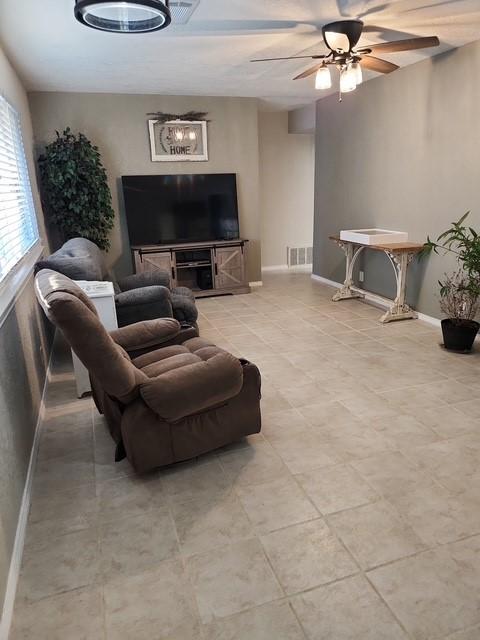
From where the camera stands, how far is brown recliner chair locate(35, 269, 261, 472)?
181 centimetres

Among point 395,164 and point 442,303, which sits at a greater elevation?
point 395,164

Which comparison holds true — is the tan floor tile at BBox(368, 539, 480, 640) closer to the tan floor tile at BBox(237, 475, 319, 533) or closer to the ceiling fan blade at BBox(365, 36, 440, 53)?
the tan floor tile at BBox(237, 475, 319, 533)

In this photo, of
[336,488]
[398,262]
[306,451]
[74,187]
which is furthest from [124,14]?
[398,262]

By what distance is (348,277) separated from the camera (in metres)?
5.29

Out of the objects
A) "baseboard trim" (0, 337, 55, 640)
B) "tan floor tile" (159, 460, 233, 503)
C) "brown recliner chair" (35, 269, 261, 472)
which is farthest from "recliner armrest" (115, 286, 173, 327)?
"tan floor tile" (159, 460, 233, 503)

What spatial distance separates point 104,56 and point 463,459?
3.94 meters

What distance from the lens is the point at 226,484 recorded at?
82.9 inches

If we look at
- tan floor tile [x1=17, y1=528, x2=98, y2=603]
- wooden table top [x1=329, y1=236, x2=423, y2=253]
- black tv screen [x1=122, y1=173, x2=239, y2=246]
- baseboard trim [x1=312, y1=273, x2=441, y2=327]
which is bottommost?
tan floor tile [x1=17, y1=528, x2=98, y2=603]

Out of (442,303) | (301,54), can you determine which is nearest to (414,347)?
(442,303)

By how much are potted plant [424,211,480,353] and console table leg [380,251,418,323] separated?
0.25 m

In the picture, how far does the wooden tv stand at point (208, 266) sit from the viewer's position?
547 centimetres

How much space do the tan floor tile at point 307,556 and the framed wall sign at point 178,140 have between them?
4.84 metres

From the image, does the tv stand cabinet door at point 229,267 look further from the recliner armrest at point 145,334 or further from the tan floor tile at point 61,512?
the tan floor tile at point 61,512

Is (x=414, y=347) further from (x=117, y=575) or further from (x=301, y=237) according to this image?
(x=301, y=237)
